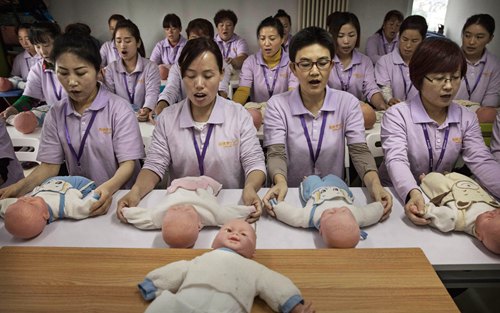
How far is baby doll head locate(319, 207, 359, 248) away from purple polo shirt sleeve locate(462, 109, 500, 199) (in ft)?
2.85

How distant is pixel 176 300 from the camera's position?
1041mm

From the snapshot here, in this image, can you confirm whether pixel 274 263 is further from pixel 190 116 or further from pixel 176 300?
pixel 190 116

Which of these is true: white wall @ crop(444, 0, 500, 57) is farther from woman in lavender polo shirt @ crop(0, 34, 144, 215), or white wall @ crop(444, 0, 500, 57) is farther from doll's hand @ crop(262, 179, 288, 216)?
woman in lavender polo shirt @ crop(0, 34, 144, 215)

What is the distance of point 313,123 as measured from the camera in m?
2.14

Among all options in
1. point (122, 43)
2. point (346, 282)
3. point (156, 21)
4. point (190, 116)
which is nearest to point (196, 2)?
point (156, 21)

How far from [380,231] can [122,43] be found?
273 cm

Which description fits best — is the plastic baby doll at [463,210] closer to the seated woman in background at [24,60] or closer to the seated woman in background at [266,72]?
the seated woman in background at [266,72]

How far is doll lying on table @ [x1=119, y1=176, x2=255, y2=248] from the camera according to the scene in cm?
138

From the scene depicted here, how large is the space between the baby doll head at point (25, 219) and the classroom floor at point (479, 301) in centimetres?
210

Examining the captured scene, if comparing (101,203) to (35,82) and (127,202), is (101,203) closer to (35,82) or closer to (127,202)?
(127,202)

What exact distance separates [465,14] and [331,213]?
5.57 metres

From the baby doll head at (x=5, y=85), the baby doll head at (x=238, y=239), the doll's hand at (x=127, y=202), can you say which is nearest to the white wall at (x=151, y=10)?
the baby doll head at (x=5, y=85)

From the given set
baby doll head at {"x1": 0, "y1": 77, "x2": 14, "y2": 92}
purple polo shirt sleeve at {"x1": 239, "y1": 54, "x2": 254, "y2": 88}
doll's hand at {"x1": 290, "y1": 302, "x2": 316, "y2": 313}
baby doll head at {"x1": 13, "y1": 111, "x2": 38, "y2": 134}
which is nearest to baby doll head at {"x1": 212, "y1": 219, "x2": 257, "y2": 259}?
doll's hand at {"x1": 290, "y1": 302, "x2": 316, "y2": 313}

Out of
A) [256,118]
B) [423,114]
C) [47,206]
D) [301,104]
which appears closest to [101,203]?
[47,206]
